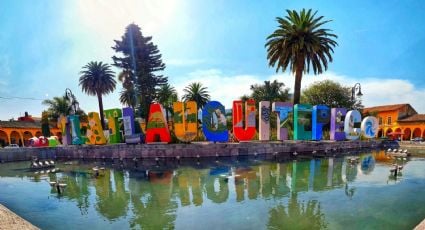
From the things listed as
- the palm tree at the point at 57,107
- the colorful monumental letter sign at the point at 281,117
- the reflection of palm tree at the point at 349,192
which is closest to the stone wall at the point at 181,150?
the colorful monumental letter sign at the point at 281,117

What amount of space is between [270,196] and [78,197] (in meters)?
9.95

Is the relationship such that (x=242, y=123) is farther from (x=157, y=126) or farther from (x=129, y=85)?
(x=129, y=85)

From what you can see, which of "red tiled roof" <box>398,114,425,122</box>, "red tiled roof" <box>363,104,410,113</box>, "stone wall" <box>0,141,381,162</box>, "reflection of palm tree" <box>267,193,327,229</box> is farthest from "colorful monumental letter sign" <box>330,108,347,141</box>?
"red tiled roof" <box>363,104,410,113</box>

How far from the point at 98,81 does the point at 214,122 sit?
31.7 metres

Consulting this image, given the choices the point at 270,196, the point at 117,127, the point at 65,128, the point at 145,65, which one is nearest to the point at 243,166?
the point at 270,196

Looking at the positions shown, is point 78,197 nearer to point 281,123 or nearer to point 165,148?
point 165,148

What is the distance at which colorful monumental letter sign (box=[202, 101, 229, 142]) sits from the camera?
26.3 metres

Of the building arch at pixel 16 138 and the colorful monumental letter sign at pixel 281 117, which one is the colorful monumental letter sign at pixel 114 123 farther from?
the building arch at pixel 16 138

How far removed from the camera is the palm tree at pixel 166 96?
45188mm

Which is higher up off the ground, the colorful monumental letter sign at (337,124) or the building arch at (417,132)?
the colorful monumental letter sign at (337,124)

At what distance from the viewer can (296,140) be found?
1150 inches

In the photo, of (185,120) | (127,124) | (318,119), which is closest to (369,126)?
(318,119)

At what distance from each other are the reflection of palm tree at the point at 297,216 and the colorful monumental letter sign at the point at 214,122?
48.9 feet

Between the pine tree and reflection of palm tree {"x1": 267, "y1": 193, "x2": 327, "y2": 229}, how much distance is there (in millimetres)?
34433
